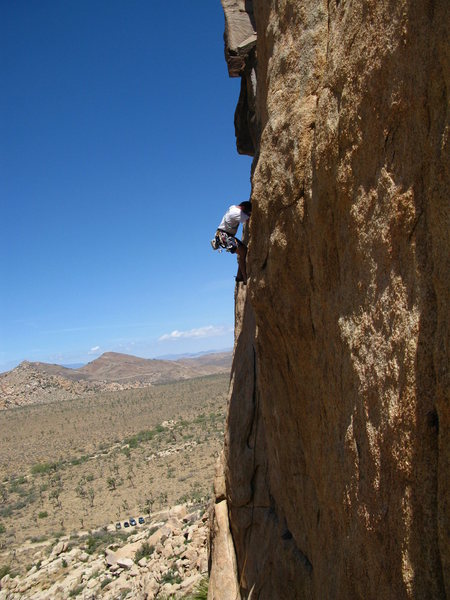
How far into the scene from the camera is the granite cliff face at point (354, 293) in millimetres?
2484

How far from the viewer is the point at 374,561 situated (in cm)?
300

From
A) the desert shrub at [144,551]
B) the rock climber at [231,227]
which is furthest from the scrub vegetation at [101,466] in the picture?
the rock climber at [231,227]

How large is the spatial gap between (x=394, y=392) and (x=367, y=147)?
142cm

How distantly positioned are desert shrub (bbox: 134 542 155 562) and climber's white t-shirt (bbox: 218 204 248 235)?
9915 millimetres

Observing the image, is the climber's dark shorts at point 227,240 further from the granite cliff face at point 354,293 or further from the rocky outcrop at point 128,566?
the rocky outcrop at point 128,566

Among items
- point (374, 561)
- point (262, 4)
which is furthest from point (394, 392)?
point (262, 4)

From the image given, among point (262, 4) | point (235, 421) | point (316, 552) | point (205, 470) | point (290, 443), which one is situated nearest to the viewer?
point (316, 552)

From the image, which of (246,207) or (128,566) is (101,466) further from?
(246,207)

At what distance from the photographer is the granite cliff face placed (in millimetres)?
2484

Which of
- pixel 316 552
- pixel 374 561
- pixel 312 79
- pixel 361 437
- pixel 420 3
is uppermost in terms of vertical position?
pixel 312 79

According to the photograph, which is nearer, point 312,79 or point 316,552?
point 312,79

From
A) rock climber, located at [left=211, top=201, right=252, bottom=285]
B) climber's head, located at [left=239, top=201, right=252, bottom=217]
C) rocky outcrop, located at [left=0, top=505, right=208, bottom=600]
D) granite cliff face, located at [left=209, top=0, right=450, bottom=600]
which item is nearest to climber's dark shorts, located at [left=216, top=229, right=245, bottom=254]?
rock climber, located at [left=211, top=201, right=252, bottom=285]

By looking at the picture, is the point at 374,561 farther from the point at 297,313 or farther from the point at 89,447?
the point at 89,447

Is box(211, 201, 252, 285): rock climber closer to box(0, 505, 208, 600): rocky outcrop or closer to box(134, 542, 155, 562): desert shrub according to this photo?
box(0, 505, 208, 600): rocky outcrop
